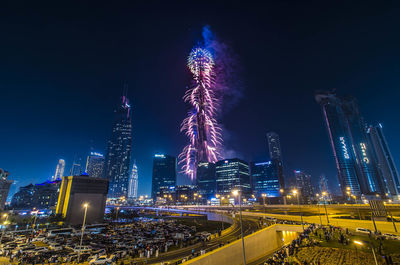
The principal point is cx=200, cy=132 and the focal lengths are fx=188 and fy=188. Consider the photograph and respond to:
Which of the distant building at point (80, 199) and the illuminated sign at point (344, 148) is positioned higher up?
the illuminated sign at point (344, 148)

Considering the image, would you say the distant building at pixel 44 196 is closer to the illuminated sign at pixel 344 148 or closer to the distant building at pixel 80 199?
the distant building at pixel 80 199

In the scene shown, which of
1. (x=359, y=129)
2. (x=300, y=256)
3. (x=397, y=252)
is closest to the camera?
(x=397, y=252)

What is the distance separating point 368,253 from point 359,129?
22744 centimetres

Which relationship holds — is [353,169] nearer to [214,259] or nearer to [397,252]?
[397,252]

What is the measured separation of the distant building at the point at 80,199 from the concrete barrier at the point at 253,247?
8532 cm

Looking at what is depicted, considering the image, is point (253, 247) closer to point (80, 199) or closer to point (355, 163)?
point (80, 199)

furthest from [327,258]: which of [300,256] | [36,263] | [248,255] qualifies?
[36,263]

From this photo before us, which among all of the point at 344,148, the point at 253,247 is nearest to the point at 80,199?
the point at 253,247

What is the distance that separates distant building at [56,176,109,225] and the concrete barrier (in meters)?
85.3

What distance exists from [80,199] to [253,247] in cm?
8878

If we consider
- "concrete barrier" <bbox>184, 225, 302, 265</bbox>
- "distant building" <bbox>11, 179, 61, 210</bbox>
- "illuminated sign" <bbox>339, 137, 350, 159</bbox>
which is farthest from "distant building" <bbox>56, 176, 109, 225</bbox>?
"illuminated sign" <bbox>339, 137, 350, 159</bbox>

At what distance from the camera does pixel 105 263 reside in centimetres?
2758

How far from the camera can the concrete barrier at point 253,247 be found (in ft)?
83.7

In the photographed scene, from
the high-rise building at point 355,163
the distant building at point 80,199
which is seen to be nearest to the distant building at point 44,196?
the distant building at point 80,199
